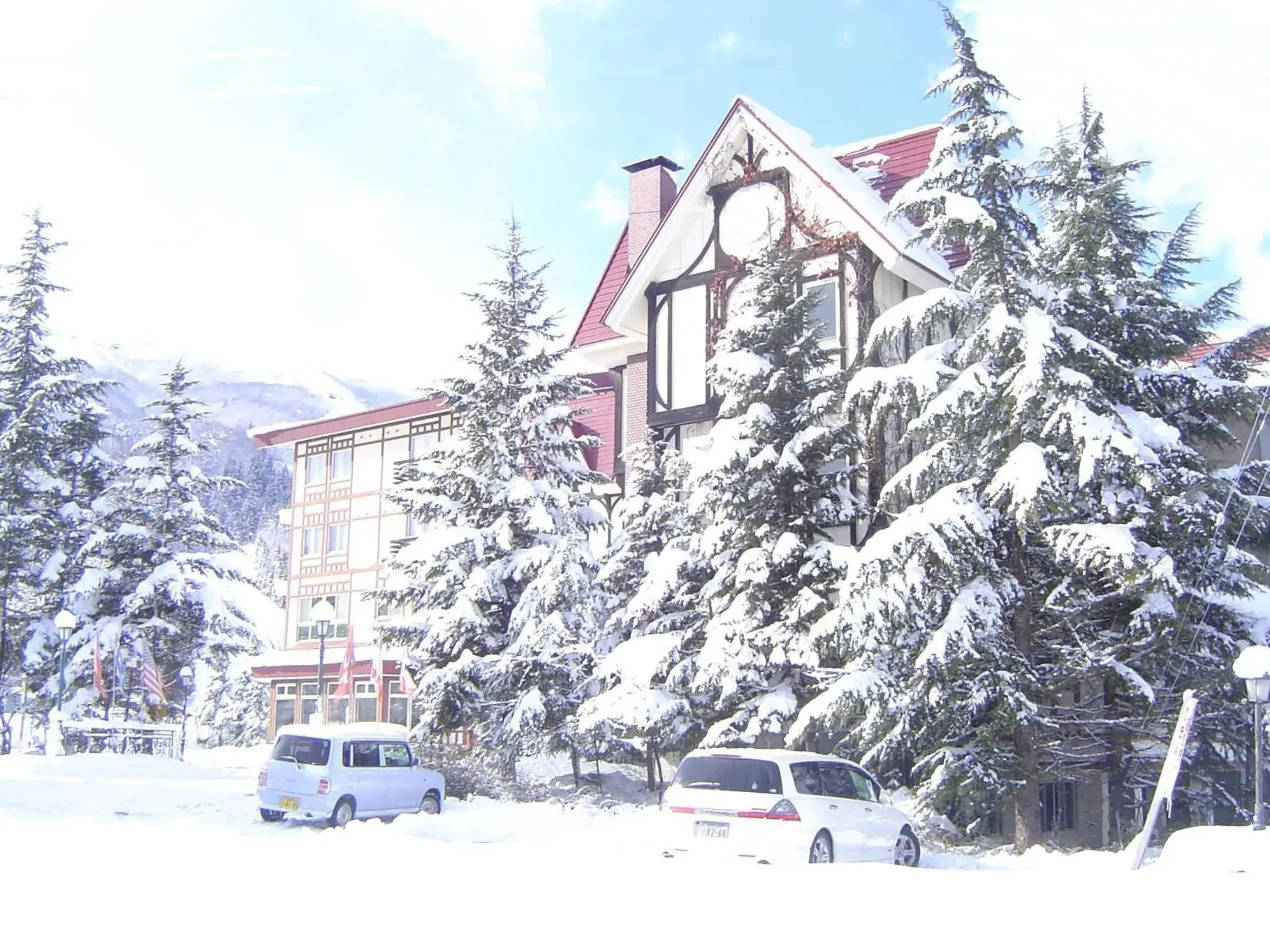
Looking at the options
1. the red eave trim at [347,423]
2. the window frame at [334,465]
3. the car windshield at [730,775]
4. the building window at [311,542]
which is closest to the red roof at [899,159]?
the car windshield at [730,775]

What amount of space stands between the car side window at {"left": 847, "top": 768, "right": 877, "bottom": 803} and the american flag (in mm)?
21747

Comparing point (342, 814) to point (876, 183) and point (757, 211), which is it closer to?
point (757, 211)

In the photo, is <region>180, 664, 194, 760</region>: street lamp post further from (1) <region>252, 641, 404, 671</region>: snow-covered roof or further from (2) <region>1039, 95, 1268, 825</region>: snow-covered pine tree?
(2) <region>1039, 95, 1268, 825</region>: snow-covered pine tree

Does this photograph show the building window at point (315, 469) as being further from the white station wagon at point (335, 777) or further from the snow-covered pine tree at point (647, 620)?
the white station wagon at point (335, 777)

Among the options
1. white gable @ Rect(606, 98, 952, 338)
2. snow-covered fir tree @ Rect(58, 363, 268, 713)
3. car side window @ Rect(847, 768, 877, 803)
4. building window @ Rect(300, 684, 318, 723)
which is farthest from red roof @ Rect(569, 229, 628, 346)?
building window @ Rect(300, 684, 318, 723)

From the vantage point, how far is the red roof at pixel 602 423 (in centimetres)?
3359

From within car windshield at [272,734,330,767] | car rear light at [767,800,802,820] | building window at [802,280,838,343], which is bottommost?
car rear light at [767,800,802,820]

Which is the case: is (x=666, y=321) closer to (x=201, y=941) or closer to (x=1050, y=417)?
(x=1050, y=417)

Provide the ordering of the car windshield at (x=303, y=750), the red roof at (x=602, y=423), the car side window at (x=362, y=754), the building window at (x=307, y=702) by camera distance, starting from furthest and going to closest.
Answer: the building window at (x=307, y=702)
the red roof at (x=602, y=423)
the car side window at (x=362, y=754)
the car windshield at (x=303, y=750)

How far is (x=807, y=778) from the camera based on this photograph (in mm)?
13492

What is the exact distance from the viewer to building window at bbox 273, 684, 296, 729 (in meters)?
47.0

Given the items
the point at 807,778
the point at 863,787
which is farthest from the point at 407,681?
the point at 807,778

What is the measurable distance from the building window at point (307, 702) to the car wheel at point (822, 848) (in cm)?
3636

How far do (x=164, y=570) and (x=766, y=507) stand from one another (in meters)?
21.9
